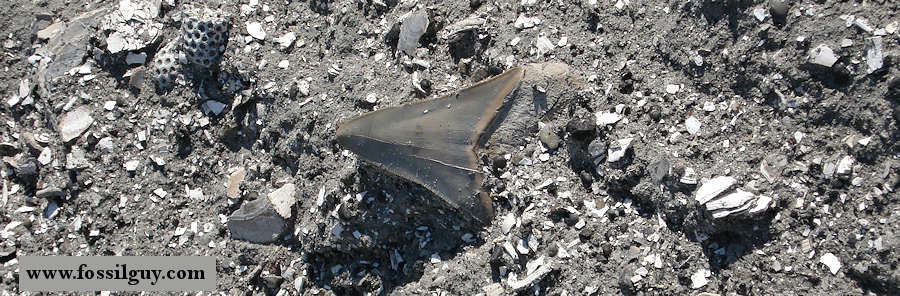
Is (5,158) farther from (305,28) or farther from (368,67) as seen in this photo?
(368,67)

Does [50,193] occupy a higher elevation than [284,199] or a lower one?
lower

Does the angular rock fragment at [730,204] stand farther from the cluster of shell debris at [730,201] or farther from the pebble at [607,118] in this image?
the pebble at [607,118]

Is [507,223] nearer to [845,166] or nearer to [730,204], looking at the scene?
[730,204]

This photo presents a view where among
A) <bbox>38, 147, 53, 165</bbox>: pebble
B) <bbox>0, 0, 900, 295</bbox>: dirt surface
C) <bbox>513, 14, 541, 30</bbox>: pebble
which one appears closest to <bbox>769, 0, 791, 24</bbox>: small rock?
<bbox>0, 0, 900, 295</bbox>: dirt surface

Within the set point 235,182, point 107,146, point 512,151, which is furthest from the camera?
point 107,146

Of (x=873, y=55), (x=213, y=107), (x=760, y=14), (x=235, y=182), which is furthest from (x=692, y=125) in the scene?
(x=213, y=107)

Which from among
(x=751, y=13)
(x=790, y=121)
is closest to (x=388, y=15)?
(x=751, y=13)

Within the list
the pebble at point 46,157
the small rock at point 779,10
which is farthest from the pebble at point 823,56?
the pebble at point 46,157
